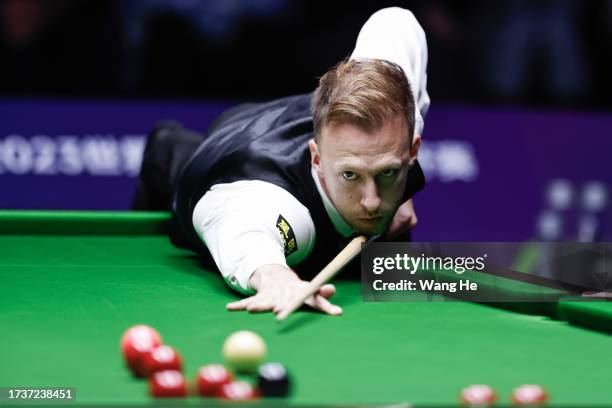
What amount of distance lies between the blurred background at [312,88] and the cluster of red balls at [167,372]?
4.41m

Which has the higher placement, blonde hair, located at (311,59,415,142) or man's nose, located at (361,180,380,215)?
blonde hair, located at (311,59,415,142)

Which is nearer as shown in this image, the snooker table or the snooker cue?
the snooker table

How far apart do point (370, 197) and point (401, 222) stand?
78cm

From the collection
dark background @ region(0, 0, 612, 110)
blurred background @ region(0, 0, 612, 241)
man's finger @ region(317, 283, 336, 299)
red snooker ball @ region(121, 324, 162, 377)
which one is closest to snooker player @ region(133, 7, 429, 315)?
man's finger @ region(317, 283, 336, 299)

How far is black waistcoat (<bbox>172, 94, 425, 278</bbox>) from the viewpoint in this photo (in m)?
3.72

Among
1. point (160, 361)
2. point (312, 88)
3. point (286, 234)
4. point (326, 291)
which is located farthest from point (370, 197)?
point (312, 88)

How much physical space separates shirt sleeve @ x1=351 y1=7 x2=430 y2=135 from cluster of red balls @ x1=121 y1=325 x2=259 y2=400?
212 cm

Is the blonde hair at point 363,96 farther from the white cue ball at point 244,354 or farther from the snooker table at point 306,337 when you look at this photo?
the white cue ball at point 244,354

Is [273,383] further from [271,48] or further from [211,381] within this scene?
[271,48]

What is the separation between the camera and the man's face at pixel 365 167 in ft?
11.1

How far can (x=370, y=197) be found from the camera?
3.42 metres

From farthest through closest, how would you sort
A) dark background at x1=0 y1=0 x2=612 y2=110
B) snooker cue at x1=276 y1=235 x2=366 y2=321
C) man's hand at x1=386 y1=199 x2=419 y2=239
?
dark background at x1=0 y1=0 x2=612 y2=110, man's hand at x1=386 y1=199 x2=419 y2=239, snooker cue at x1=276 y1=235 x2=366 y2=321

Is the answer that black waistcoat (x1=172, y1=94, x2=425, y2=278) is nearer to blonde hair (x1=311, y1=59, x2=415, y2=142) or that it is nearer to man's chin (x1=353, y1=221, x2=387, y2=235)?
man's chin (x1=353, y1=221, x2=387, y2=235)

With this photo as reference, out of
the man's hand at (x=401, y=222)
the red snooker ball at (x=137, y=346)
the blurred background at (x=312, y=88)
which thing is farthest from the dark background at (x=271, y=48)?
the red snooker ball at (x=137, y=346)
